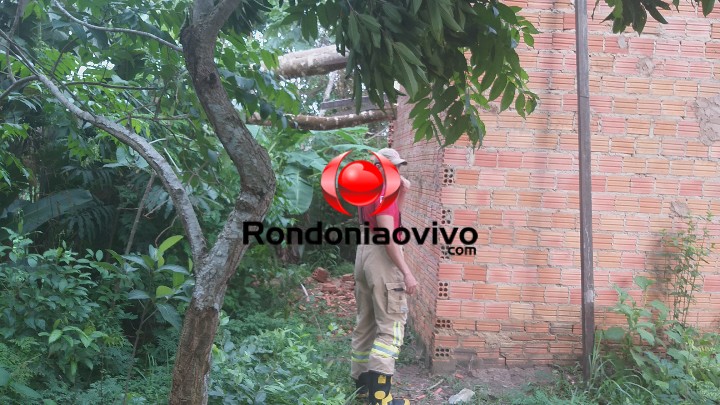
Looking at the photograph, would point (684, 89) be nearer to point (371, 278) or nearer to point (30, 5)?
point (371, 278)

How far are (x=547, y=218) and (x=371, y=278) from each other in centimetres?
162

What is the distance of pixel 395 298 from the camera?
4.52m

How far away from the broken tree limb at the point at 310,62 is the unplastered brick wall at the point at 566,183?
7.09 feet

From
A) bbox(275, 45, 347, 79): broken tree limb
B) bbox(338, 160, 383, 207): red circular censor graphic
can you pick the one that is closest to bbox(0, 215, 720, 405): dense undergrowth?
bbox(338, 160, 383, 207): red circular censor graphic

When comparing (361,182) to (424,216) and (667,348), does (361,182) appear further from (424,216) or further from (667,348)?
(667,348)

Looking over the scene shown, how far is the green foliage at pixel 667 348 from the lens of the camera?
4691mm

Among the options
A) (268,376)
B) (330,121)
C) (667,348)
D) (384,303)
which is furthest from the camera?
(330,121)

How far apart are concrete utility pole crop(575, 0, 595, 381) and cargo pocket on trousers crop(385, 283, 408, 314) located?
4.89 ft

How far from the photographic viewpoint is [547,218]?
5215 millimetres

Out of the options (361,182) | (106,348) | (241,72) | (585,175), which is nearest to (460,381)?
(361,182)

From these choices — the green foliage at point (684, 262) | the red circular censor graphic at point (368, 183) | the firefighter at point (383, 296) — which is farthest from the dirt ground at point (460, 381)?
the red circular censor graphic at point (368, 183)

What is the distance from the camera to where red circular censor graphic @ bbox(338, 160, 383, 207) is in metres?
4.73

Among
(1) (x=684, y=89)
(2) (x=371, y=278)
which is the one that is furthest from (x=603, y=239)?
(2) (x=371, y=278)

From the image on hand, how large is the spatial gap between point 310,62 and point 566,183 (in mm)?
3009
